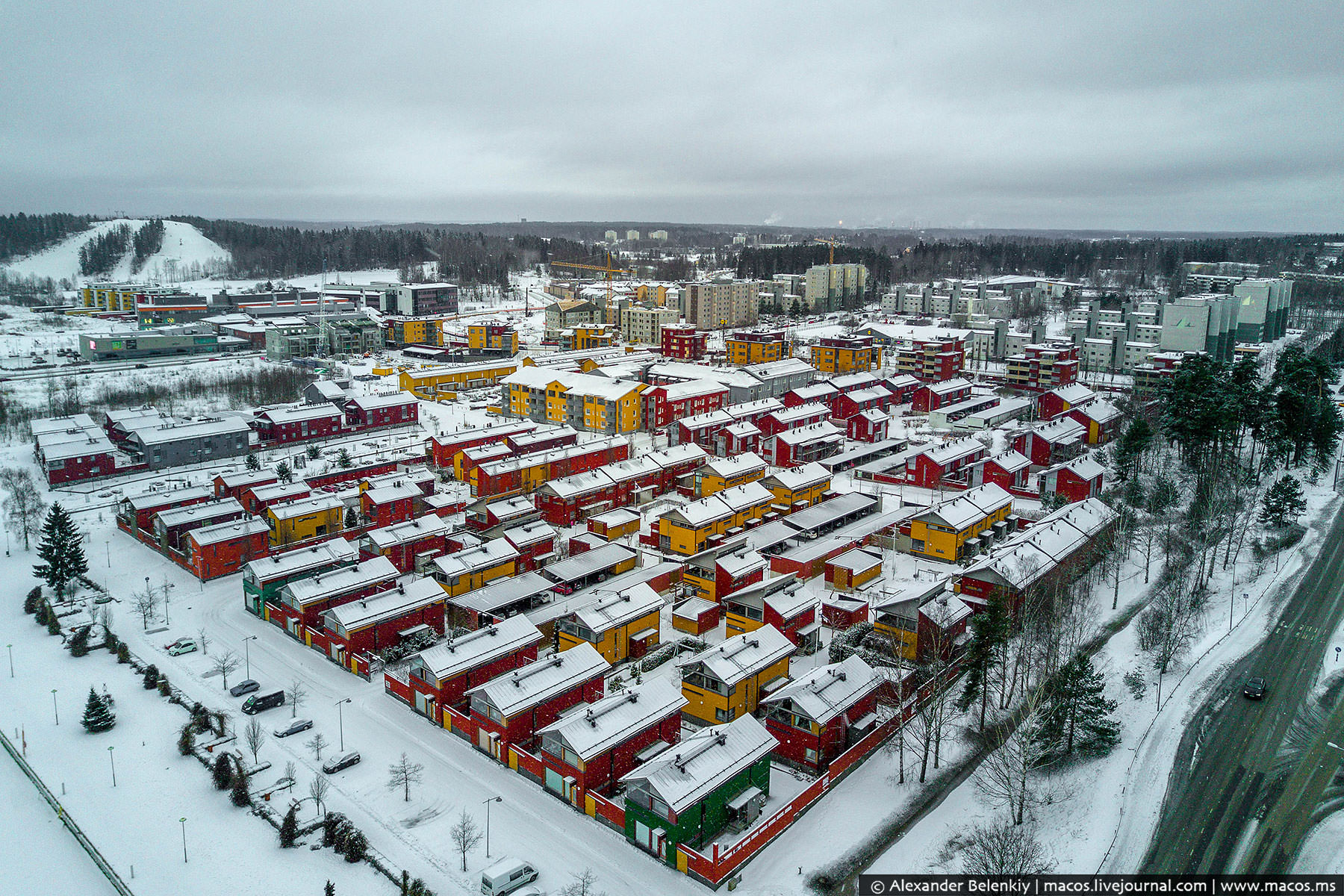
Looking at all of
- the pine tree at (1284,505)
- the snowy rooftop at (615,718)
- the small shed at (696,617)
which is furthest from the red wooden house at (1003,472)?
the snowy rooftop at (615,718)

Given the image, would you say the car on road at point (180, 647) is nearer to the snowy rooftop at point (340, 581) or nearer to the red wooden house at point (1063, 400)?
the snowy rooftop at point (340, 581)

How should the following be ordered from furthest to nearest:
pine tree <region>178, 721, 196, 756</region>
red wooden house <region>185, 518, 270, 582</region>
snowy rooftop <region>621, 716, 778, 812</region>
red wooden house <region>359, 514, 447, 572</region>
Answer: red wooden house <region>359, 514, 447, 572</region> < red wooden house <region>185, 518, 270, 582</region> < pine tree <region>178, 721, 196, 756</region> < snowy rooftop <region>621, 716, 778, 812</region>

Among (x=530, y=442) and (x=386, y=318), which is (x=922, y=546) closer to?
(x=530, y=442)

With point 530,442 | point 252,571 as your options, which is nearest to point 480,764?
point 252,571

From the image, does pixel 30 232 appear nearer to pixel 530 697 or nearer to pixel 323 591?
pixel 323 591

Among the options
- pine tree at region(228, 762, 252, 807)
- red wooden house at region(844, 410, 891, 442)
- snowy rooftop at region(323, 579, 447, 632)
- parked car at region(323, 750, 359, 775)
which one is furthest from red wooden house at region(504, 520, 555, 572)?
red wooden house at region(844, 410, 891, 442)

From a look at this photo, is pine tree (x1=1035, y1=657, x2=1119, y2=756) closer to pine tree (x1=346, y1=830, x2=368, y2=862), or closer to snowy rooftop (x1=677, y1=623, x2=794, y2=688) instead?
snowy rooftop (x1=677, y1=623, x2=794, y2=688)
